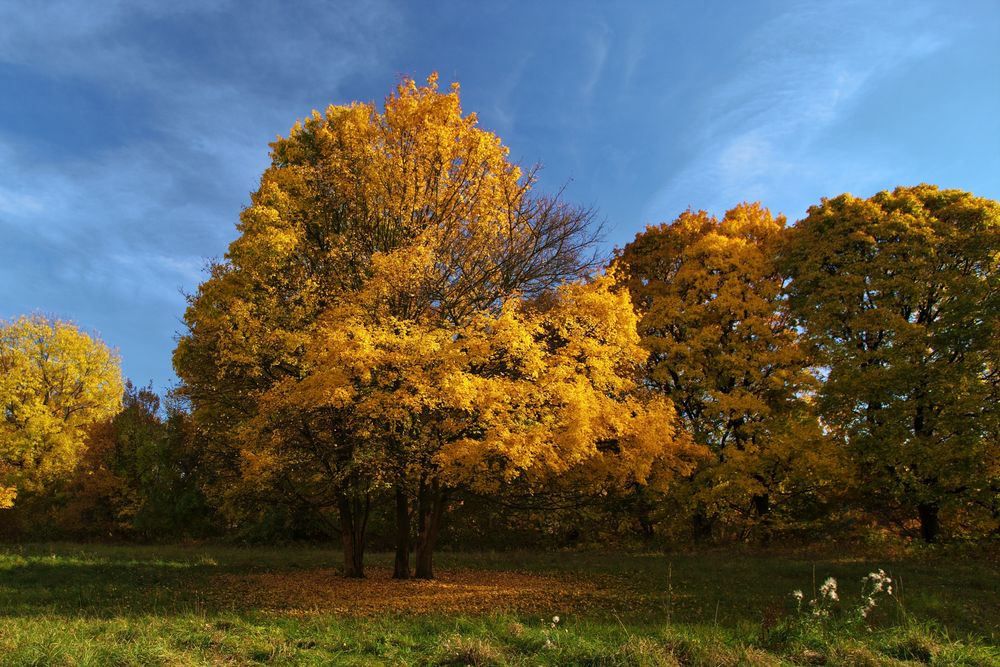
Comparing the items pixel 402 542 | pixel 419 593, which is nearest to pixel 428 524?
pixel 402 542

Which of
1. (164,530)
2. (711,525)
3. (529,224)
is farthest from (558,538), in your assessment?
(164,530)

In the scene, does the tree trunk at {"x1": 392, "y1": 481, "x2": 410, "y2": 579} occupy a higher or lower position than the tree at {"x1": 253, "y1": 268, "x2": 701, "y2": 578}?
lower

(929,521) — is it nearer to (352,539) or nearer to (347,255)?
(352,539)

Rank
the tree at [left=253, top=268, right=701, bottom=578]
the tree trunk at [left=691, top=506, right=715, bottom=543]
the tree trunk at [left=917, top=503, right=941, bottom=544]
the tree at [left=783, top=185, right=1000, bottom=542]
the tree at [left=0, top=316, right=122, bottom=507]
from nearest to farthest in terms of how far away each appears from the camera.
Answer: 1. the tree at [left=253, top=268, right=701, bottom=578]
2. the tree at [left=783, top=185, right=1000, bottom=542]
3. the tree trunk at [left=917, top=503, right=941, bottom=544]
4. the tree trunk at [left=691, top=506, right=715, bottom=543]
5. the tree at [left=0, top=316, right=122, bottom=507]

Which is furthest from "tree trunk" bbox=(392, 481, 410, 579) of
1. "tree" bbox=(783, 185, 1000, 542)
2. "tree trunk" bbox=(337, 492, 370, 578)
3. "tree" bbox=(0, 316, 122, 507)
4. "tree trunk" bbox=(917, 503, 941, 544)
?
"tree" bbox=(0, 316, 122, 507)

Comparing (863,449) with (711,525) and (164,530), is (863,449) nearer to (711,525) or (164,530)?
(711,525)

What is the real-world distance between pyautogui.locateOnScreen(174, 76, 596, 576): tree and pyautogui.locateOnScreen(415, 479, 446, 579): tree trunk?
5.19ft

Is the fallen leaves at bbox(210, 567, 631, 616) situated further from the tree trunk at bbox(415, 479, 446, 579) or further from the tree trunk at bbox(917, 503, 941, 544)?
the tree trunk at bbox(917, 503, 941, 544)

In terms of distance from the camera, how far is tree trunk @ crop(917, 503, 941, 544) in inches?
821

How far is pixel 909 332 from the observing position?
19.7m

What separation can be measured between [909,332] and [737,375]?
5.48 m

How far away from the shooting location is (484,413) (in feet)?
39.1

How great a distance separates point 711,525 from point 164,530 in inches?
1086

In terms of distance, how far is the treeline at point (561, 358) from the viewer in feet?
43.2
